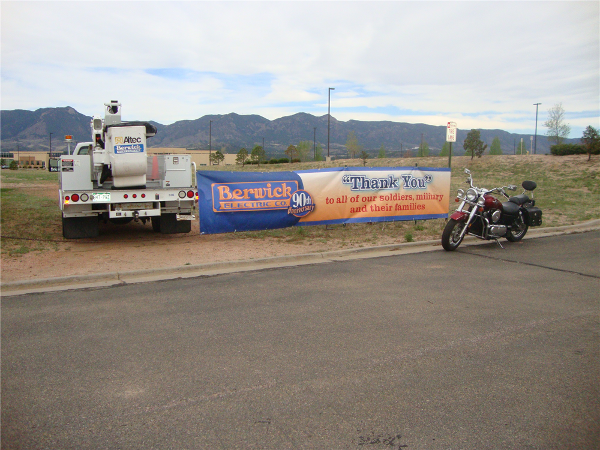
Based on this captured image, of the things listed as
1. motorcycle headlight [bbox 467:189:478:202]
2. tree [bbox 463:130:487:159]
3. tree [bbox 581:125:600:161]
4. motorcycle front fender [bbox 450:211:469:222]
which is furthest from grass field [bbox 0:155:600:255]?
tree [bbox 463:130:487:159]

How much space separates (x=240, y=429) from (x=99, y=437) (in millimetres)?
974

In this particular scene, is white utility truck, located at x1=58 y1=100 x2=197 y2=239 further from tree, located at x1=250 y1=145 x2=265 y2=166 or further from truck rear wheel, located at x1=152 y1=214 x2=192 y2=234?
tree, located at x1=250 y1=145 x2=265 y2=166

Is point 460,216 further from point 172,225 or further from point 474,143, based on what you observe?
point 474,143

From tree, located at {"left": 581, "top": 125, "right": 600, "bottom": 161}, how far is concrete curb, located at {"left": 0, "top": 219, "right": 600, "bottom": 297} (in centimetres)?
2991

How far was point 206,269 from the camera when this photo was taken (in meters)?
8.57

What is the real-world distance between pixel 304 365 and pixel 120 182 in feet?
25.5

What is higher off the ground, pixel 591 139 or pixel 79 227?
pixel 591 139

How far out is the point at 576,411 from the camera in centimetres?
369

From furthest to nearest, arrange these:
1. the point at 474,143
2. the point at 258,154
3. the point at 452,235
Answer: the point at 258,154 → the point at 474,143 → the point at 452,235

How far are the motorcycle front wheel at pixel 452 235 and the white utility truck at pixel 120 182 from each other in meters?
5.76

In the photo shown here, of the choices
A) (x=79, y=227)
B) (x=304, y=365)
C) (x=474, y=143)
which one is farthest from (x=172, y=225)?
(x=474, y=143)

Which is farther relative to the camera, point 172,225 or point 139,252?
point 172,225

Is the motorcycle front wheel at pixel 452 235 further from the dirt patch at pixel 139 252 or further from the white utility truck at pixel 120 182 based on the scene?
the white utility truck at pixel 120 182

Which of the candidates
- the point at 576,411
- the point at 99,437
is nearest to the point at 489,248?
the point at 576,411
